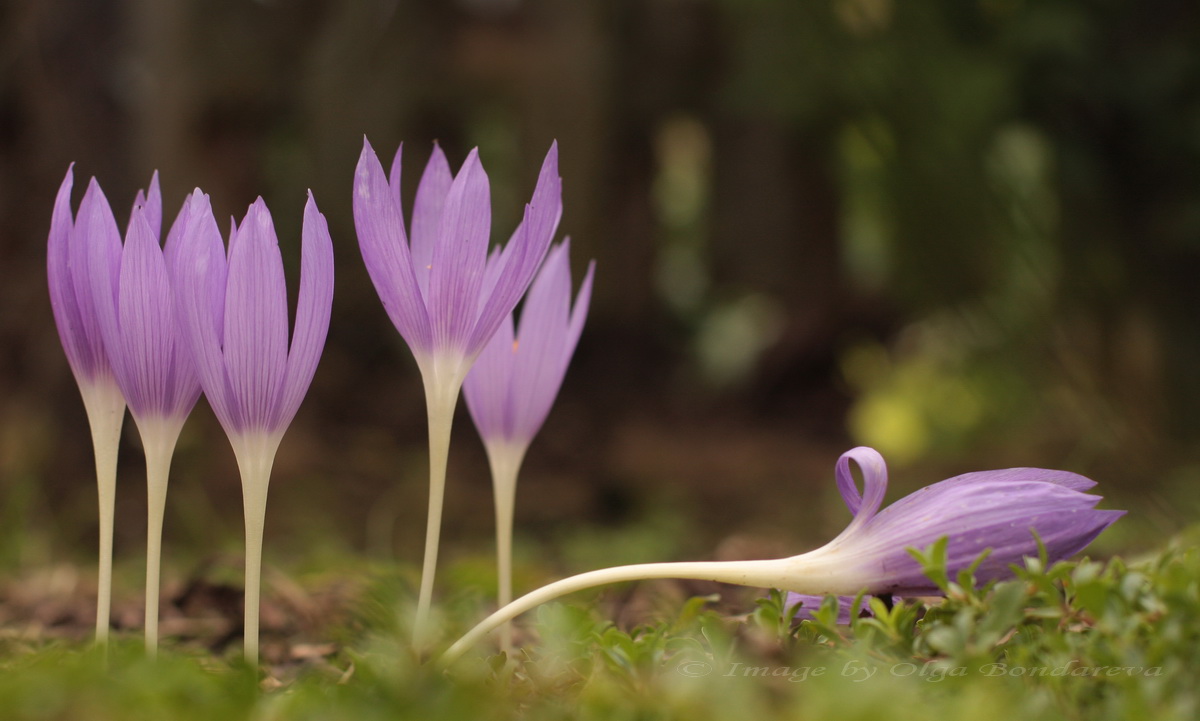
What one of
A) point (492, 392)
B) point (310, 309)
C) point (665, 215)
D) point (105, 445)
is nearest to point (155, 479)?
point (105, 445)

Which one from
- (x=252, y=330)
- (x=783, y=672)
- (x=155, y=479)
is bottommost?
(x=783, y=672)

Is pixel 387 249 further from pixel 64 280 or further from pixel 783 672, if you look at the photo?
pixel 783 672

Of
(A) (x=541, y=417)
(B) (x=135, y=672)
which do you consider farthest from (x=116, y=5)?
(B) (x=135, y=672)

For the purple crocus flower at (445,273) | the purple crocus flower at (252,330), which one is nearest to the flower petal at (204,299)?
the purple crocus flower at (252,330)

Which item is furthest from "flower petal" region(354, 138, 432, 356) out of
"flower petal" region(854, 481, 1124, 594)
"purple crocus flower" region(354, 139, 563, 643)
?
"flower petal" region(854, 481, 1124, 594)

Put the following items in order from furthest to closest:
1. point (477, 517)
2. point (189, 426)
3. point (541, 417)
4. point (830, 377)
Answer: point (830, 377)
point (477, 517)
point (189, 426)
point (541, 417)

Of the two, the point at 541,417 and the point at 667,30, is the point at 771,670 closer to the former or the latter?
the point at 541,417
